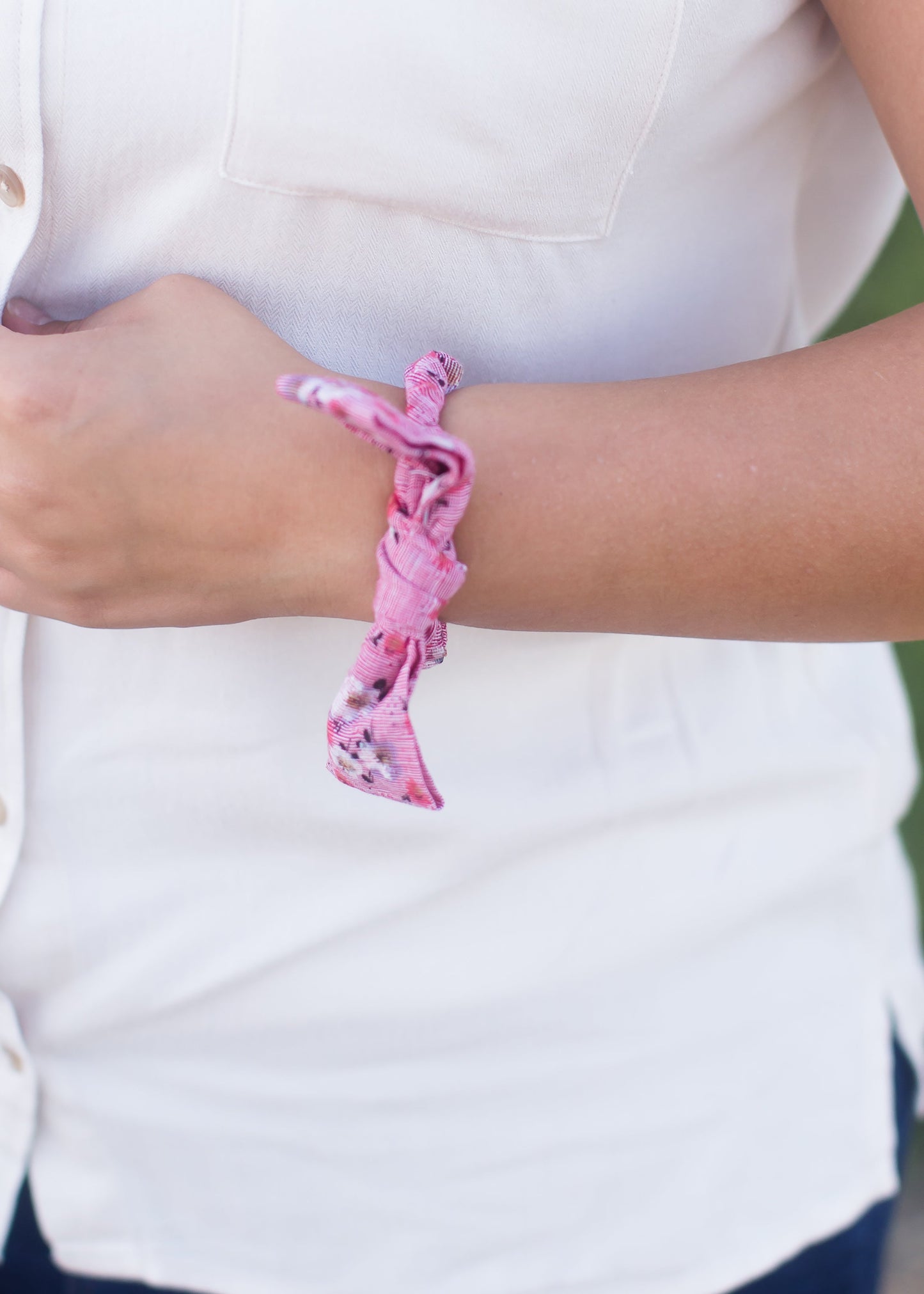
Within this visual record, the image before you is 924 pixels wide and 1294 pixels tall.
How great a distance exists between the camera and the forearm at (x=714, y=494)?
2.00 feet

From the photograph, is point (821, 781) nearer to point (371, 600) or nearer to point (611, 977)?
point (611, 977)

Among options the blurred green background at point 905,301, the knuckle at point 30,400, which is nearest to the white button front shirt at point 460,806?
the knuckle at point 30,400

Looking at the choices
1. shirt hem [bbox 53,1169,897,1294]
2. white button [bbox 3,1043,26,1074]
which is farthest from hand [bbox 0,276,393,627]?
shirt hem [bbox 53,1169,897,1294]

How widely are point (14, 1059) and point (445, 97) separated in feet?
2.55

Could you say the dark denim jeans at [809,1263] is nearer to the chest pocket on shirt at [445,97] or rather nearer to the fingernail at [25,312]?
the fingernail at [25,312]

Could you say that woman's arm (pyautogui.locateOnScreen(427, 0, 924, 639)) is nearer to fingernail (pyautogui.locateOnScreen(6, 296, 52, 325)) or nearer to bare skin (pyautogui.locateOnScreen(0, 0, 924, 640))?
bare skin (pyautogui.locateOnScreen(0, 0, 924, 640))

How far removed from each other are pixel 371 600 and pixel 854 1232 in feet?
2.45

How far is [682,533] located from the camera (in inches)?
24.7

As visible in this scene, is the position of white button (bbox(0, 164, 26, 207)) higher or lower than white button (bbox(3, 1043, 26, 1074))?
higher

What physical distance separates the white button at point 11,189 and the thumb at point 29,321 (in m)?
0.07

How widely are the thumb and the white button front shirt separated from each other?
0.02 m

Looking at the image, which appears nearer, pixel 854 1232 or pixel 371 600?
pixel 371 600

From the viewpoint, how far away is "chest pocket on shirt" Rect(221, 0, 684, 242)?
0.61 m

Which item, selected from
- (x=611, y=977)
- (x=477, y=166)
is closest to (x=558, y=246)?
(x=477, y=166)
